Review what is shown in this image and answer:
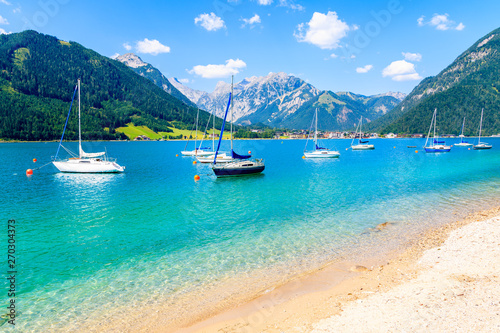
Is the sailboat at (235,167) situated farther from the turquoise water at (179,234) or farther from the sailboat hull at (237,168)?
the turquoise water at (179,234)

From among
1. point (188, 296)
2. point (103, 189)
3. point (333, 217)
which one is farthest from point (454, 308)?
point (103, 189)

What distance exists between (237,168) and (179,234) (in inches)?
1348

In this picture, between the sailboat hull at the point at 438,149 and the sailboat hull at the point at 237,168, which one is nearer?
the sailboat hull at the point at 237,168

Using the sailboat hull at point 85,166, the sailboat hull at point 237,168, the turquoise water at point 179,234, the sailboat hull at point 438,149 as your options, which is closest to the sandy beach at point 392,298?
the turquoise water at point 179,234

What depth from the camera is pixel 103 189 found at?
47.9 m

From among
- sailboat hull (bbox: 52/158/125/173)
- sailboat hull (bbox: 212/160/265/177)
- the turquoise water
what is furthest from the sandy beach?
sailboat hull (bbox: 52/158/125/173)

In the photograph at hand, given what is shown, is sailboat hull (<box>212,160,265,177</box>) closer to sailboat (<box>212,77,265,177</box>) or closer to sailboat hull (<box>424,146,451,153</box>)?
sailboat (<box>212,77,265,177</box>)

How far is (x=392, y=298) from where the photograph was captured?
12.5 meters

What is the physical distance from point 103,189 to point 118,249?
98.9 feet

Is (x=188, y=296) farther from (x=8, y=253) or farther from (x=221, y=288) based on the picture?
(x=8, y=253)

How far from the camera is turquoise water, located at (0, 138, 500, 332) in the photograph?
15.2m

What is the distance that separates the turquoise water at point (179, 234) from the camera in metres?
15.2

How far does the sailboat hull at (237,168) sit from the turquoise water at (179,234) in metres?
7.08

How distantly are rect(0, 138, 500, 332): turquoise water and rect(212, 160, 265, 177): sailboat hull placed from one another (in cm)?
708
